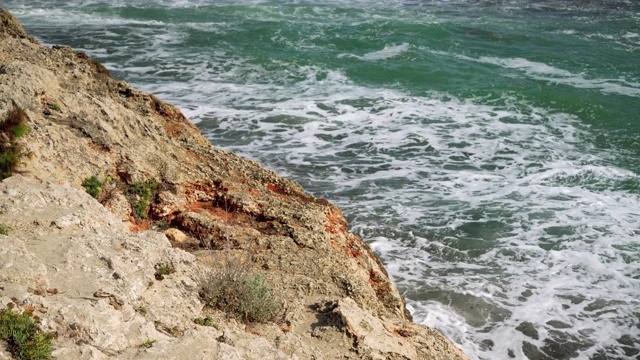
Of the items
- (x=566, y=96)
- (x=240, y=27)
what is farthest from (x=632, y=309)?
(x=240, y=27)

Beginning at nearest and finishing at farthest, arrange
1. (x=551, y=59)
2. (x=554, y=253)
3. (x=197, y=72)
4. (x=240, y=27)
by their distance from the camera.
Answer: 1. (x=554, y=253)
2. (x=197, y=72)
3. (x=551, y=59)
4. (x=240, y=27)

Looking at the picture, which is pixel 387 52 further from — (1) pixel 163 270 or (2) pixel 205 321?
(2) pixel 205 321

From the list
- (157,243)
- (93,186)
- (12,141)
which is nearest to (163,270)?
(157,243)

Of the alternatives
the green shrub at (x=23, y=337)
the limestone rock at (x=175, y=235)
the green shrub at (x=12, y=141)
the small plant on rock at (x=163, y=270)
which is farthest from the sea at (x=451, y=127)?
the green shrub at (x=23, y=337)

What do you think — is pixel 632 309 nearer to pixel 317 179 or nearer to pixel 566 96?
pixel 317 179

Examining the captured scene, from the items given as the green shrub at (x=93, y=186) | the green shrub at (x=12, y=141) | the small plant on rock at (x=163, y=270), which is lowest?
the small plant on rock at (x=163, y=270)

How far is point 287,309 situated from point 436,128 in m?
11.6

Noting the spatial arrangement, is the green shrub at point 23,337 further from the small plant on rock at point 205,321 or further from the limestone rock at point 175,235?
the limestone rock at point 175,235

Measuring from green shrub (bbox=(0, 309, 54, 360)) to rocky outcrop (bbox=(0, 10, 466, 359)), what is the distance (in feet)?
0.33

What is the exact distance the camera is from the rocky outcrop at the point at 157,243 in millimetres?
3992

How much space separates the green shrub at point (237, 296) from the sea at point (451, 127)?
12.2 ft

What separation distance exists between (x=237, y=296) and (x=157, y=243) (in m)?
0.91

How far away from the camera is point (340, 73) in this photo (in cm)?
2122

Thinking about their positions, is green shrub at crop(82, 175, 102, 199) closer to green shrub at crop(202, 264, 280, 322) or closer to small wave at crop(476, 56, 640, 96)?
green shrub at crop(202, 264, 280, 322)
